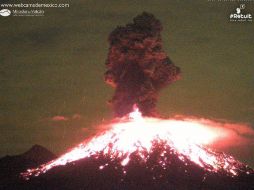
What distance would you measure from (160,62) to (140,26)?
242 cm

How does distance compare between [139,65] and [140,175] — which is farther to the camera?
[139,65]

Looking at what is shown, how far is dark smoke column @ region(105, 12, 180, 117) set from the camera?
39.8 meters

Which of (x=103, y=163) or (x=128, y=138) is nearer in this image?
(x=103, y=163)

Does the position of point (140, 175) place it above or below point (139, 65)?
below

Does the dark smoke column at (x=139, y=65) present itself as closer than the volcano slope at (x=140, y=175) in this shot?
No

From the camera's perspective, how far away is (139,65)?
40.3 metres

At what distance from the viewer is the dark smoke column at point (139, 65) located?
3975cm

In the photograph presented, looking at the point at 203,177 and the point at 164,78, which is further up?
the point at 164,78

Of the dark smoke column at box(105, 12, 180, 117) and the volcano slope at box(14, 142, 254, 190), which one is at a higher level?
the dark smoke column at box(105, 12, 180, 117)

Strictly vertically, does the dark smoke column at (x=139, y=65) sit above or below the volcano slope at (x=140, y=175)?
above

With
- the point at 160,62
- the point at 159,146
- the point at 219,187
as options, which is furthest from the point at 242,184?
the point at 160,62

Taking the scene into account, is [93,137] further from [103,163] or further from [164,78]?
[164,78]

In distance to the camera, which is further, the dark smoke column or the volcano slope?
the dark smoke column

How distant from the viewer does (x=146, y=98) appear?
1565 inches
